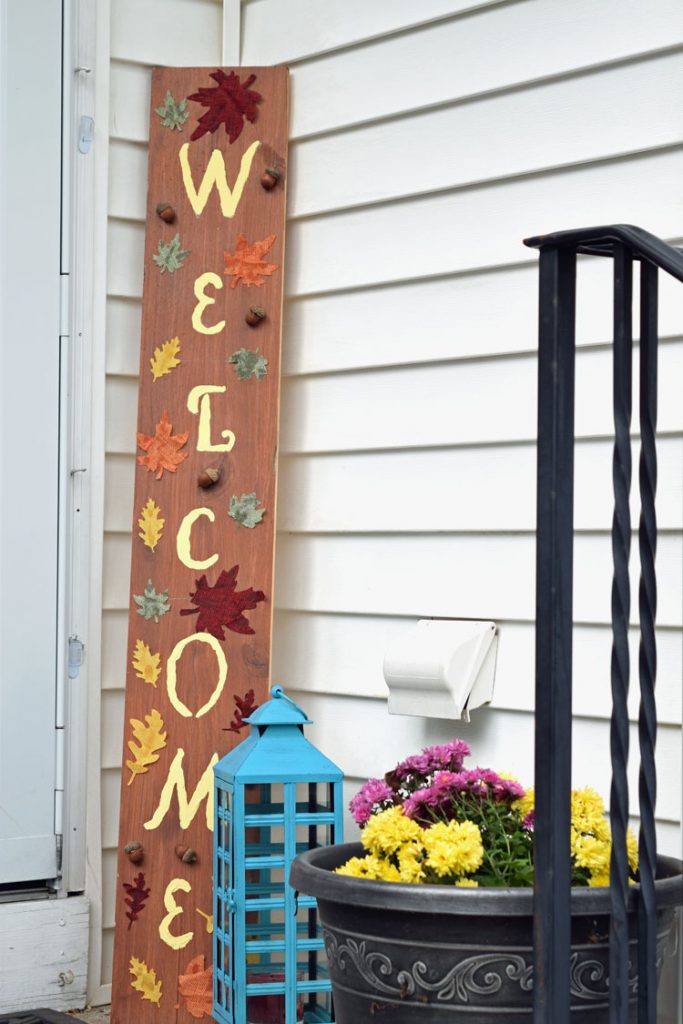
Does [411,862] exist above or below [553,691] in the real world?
below

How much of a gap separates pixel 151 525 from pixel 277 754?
62cm

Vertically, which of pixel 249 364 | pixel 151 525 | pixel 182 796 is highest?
pixel 249 364

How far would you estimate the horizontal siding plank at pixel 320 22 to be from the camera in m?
2.52

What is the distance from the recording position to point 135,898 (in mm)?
2596

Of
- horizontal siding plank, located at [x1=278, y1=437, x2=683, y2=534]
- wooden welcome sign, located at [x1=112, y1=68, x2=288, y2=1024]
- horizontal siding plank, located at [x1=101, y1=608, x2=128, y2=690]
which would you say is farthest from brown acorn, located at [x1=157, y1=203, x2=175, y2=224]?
horizontal siding plank, located at [x1=101, y1=608, x2=128, y2=690]

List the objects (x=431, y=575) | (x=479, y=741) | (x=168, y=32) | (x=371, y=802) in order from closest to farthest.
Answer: (x=371, y=802) < (x=479, y=741) < (x=431, y=575) < (x=168, y=32)

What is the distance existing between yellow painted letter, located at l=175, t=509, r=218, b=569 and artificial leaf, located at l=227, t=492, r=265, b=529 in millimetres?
52

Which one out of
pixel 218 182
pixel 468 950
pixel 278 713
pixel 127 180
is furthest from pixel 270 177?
pixel 468 950

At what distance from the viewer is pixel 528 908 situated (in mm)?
1450

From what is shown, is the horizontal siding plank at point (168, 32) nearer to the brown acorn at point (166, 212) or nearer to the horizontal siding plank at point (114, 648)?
the brown acorn at point (166, 212)

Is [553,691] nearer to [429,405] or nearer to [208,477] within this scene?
[429,405]

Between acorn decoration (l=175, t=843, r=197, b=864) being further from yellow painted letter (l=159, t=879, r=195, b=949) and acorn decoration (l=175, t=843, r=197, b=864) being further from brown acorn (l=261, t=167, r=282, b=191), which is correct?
brown acorn (l=261, t=167, r=282, b=191)

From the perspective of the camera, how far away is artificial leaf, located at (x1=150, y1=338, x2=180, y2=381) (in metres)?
2.73

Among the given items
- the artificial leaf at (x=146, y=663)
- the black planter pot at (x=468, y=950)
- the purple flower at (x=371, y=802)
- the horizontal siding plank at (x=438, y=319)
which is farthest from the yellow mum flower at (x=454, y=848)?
the artificial leaf at (x=146, y=663)
